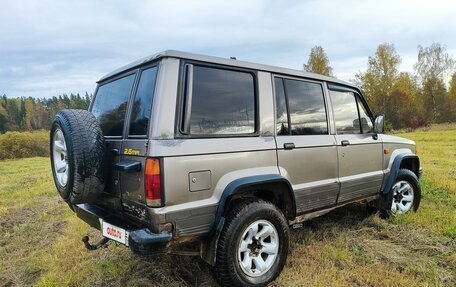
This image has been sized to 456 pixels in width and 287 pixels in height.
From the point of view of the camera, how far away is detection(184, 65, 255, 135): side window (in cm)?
261

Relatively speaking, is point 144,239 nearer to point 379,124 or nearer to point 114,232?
point 114,232

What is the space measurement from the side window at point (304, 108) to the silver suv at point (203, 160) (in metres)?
0.02

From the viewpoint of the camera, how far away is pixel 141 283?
9.73 ft

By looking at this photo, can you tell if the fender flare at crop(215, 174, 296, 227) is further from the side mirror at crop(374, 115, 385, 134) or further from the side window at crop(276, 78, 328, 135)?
the side mirror at crop(374, 115, 385, 134)

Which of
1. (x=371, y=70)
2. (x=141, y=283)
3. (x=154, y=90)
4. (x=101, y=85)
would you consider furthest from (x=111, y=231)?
(x=371, y=70)

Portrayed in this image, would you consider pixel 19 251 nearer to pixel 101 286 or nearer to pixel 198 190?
pixel 101 286

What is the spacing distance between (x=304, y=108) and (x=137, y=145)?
185cm

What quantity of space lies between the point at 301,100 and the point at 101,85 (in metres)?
2.21

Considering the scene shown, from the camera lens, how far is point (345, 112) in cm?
399

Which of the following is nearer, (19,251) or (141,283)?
(141,283)

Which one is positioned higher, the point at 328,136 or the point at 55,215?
the point at 328,136

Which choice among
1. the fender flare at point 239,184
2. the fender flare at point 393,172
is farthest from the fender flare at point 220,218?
the fender flare at point 393,172

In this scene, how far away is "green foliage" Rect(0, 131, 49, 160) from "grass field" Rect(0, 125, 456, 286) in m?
25.5

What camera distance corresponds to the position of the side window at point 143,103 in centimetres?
254
